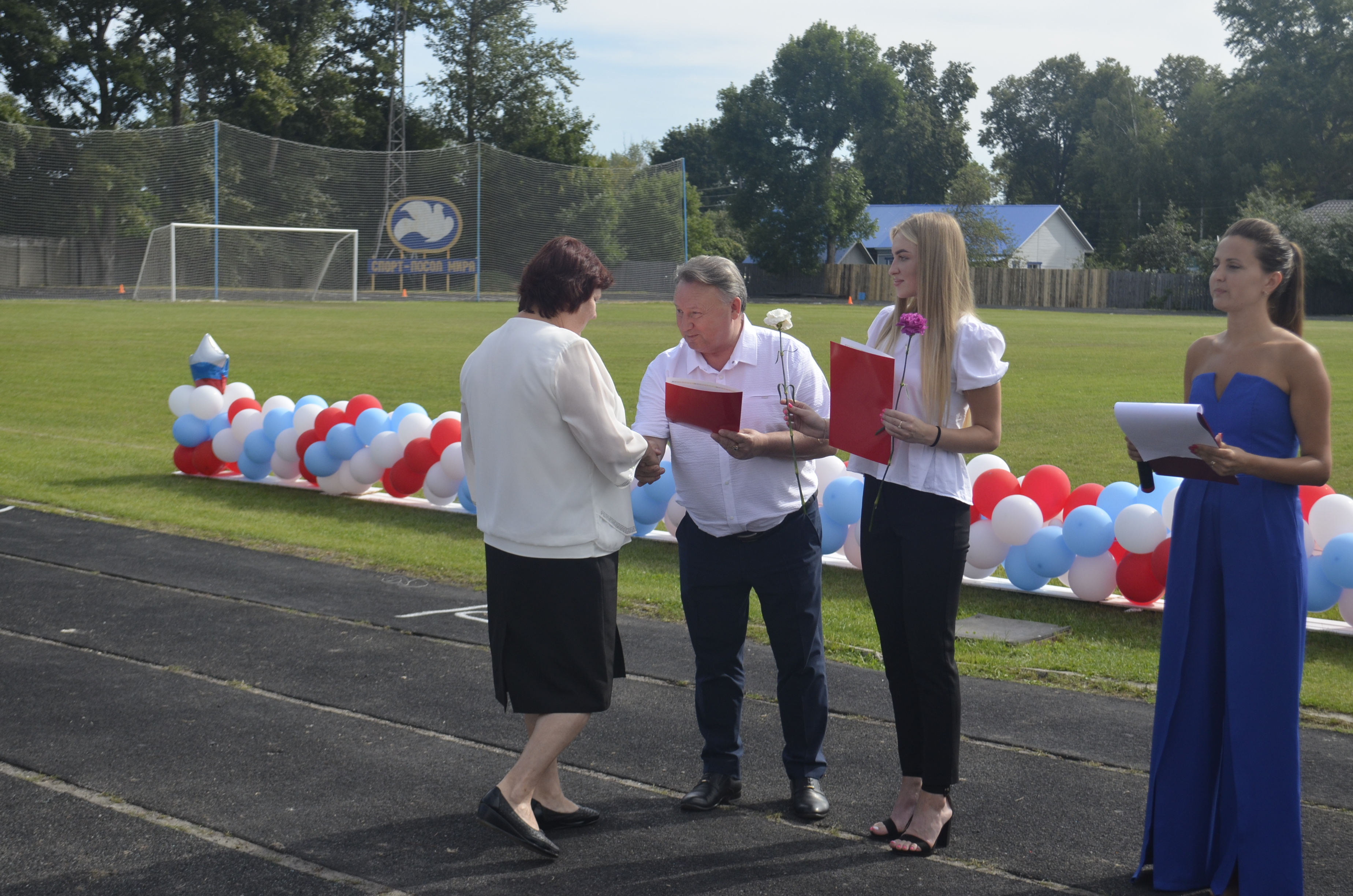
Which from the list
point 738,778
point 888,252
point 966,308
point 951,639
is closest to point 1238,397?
point 966,308

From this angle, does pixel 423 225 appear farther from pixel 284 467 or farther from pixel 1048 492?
pixel 1048 492

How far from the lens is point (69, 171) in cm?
4259

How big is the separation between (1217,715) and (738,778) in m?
1.50

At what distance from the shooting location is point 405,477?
10.1 metres

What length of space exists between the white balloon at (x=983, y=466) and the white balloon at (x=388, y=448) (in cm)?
444

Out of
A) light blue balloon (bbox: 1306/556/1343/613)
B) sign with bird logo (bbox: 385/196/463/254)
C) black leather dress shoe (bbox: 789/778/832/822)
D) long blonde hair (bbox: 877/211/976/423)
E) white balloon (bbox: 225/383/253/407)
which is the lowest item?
black leather dress shoe (bbox: 789/778/832/822)

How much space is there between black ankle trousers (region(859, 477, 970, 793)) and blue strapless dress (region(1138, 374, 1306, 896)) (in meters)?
0.58

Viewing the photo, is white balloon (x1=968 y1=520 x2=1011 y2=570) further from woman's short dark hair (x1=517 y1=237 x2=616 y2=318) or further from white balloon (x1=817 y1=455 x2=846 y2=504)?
woman's short dark hair (x1=517 y1=237 x2=616 y2=318)

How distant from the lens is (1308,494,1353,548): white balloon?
645 centimetres

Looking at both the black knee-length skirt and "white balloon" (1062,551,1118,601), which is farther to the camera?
"white balloon" (1062,551,1118,601)

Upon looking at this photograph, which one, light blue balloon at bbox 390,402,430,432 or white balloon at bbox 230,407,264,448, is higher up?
light blue balloon at bbox 390,402,430,432

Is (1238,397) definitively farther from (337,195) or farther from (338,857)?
(337,195)

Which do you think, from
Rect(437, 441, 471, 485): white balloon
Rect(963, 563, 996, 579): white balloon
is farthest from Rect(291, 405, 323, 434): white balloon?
Rect(963, 563, 996, 579): white balloon

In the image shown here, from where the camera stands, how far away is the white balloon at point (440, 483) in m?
9.68
